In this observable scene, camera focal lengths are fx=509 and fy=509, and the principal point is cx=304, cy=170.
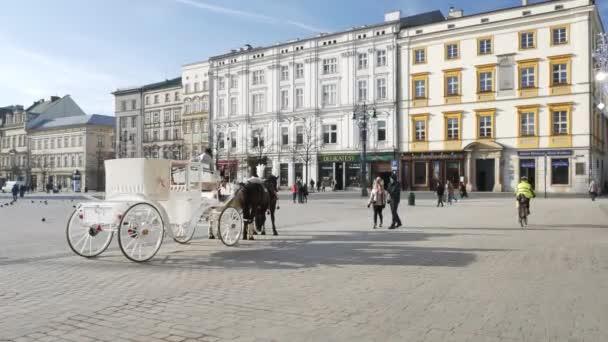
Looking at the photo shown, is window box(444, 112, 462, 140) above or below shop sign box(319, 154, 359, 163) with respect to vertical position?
above

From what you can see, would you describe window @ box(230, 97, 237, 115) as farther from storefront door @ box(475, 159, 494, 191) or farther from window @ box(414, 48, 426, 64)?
storefront door @ box(475, 159, 494, 191)

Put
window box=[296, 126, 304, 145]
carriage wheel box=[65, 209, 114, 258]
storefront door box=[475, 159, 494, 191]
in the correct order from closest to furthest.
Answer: carriage wheel box=[65, 209, 114, 258] < storefront door box=[475, 159, 494, 191] < window box=[296, 126, 304, 145]

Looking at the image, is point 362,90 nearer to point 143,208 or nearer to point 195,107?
point 195,107

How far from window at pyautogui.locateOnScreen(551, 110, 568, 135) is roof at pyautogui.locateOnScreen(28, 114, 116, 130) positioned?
6982 centimetres

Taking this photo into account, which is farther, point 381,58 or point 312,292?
point 381,58

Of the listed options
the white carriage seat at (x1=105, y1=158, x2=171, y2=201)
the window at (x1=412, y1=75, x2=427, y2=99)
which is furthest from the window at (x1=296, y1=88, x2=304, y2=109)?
the white carriage seat at (x1=105, y1=158, x2=171, y2=201)

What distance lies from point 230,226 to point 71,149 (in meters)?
84.0

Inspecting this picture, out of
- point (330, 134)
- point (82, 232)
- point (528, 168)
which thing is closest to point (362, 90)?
point (330, 134)

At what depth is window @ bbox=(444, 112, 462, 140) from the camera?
49.0 m

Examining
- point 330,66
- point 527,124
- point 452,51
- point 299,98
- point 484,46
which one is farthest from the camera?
point 299,98

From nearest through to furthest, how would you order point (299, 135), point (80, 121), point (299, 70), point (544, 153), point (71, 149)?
point (544, 153) < point (299, 70) < point (299, 135) < point (71, 149) < point (80, 121)

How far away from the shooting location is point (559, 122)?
44.2 m

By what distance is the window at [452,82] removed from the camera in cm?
4928

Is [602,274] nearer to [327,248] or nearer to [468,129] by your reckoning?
[327,248]
